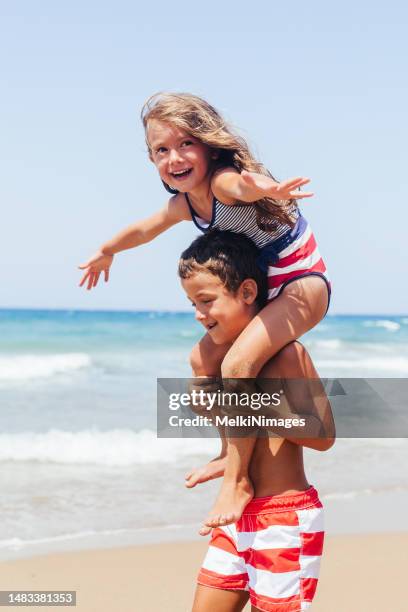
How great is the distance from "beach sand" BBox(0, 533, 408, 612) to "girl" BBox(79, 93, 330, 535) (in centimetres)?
238

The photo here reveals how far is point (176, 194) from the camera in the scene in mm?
3098

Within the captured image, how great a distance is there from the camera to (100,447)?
8.70 m

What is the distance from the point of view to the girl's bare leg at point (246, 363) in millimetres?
2406

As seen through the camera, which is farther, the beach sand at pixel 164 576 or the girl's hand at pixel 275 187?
the beach sand at pixel 164 576

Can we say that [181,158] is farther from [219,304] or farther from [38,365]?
[38,365]

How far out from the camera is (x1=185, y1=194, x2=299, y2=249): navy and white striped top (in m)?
2.63

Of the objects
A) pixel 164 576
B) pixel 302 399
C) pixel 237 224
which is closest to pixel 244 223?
pixel 237 224

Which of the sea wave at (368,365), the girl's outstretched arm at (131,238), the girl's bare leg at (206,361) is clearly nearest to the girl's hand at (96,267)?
the girl's outstretched arm at (131,238)

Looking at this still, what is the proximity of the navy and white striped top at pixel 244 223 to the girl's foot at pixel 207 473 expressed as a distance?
0.72 m

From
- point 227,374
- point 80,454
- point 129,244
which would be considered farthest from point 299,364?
point 80,454

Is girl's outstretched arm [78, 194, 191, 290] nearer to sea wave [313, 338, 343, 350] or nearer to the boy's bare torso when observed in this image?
the boy's bare torso

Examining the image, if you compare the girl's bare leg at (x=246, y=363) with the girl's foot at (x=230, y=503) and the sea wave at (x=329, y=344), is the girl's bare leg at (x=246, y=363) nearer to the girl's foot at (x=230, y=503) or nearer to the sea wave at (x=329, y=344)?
the girl's foot at (x=230, y=503)

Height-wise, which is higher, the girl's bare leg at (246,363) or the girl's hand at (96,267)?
the girl's hand at (96,267)

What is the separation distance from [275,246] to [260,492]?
76cm
